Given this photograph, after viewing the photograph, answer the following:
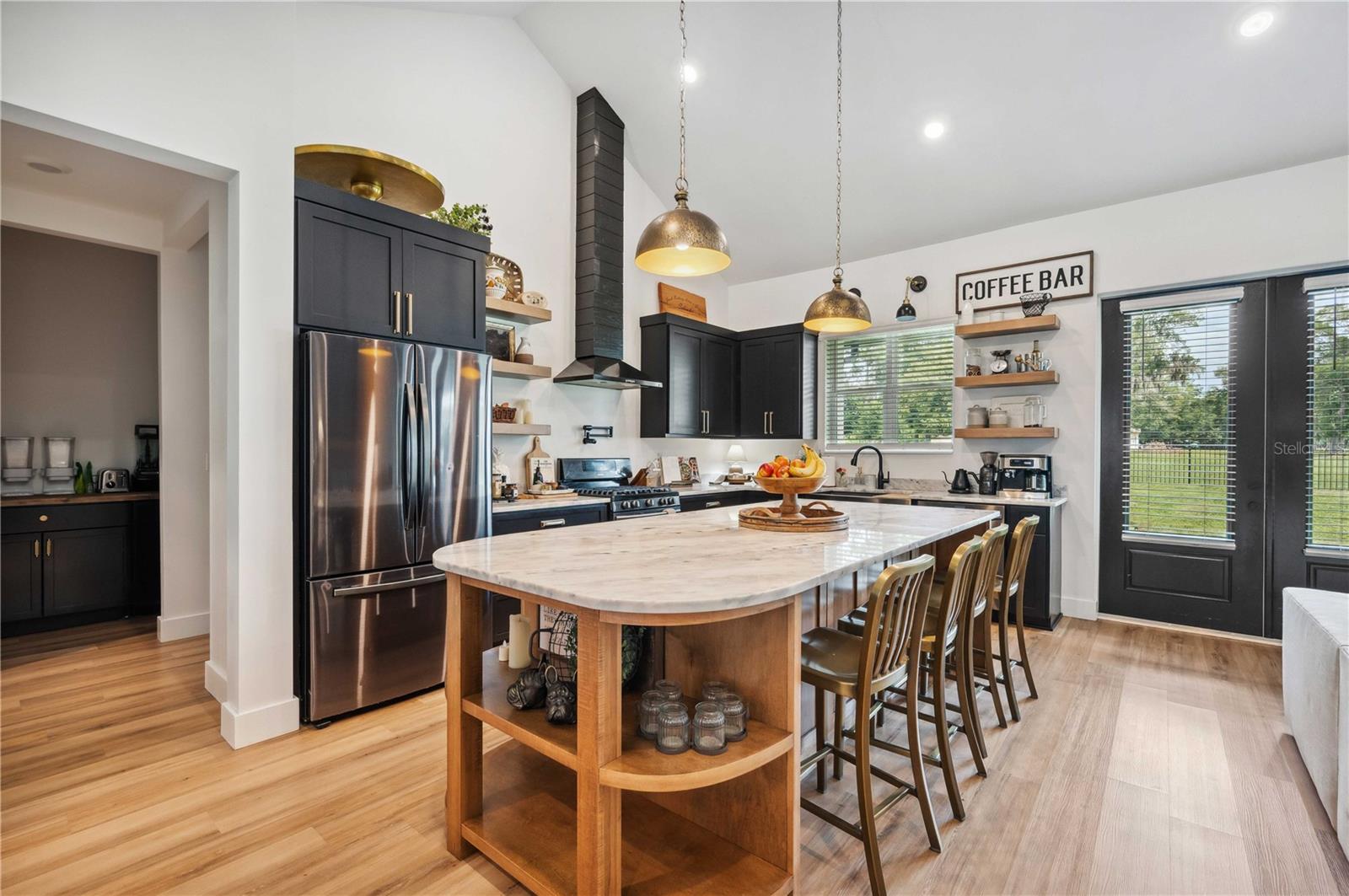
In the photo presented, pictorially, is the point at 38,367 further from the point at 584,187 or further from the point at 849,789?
the point at 849,789

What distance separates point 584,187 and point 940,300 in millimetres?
3115

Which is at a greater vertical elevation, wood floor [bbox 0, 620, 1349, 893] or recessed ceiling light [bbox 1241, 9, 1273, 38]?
recessed ceiling light [bbox 1241, 9, 1273, 38]

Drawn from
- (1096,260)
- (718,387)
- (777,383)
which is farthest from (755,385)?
(1096,260)

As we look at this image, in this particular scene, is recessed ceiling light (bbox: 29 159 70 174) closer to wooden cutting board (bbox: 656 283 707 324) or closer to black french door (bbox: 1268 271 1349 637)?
wooden cutting board (bbox: 656 283 707 324)

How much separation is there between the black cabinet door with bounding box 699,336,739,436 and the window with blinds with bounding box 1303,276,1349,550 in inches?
161

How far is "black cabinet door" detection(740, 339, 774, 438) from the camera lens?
6.03 meters

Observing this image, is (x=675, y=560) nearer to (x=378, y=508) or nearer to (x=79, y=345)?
(x=378, y=508)

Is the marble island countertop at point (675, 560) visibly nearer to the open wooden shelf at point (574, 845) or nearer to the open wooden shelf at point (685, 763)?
the open wooden shelf at point (685, 763)

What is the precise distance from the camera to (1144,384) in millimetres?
4414

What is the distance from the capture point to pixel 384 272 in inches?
118

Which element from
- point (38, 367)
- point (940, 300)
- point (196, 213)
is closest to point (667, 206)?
point (940, 300)

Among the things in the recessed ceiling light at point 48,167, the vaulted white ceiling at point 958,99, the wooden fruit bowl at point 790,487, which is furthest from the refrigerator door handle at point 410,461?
the vaulted white ceiling at point 958,99

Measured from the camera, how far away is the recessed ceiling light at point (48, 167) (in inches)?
122

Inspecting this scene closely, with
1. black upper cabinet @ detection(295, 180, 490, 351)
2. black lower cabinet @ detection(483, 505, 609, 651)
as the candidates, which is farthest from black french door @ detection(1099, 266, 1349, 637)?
black upper cabinet @ detection(295, 180, 490, 351)
